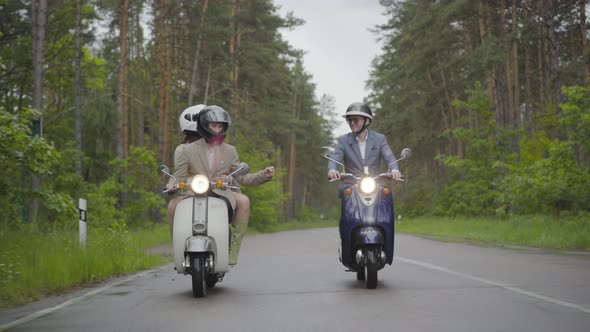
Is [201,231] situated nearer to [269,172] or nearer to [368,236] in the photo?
[269,172]

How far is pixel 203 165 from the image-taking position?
26.6ft

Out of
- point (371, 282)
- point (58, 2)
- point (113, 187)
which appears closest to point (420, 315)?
point (371, 282)

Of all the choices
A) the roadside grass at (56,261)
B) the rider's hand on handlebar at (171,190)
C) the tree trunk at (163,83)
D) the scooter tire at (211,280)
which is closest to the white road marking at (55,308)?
the roadside grass at (56,261)

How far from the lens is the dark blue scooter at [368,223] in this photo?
26.2ft

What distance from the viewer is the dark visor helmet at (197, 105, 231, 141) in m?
7.97

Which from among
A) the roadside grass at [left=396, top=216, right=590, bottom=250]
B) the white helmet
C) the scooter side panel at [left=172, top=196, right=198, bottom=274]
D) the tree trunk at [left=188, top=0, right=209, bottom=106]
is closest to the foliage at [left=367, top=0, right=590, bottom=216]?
the roadside grass at [left=396, top=216, right=590, bottom=250]

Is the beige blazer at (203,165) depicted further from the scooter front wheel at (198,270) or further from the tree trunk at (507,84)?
the tree trunk at (507,84)

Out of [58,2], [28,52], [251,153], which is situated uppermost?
[58,2]

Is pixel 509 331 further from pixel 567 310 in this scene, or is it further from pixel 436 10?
pixel 436 10

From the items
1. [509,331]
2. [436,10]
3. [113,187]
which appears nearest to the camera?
[509,331]

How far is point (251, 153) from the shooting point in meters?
38.1

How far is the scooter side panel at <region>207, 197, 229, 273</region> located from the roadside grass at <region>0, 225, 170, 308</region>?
2.25 m

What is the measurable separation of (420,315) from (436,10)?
31.7 meters

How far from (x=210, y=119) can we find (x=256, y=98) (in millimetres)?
42660
